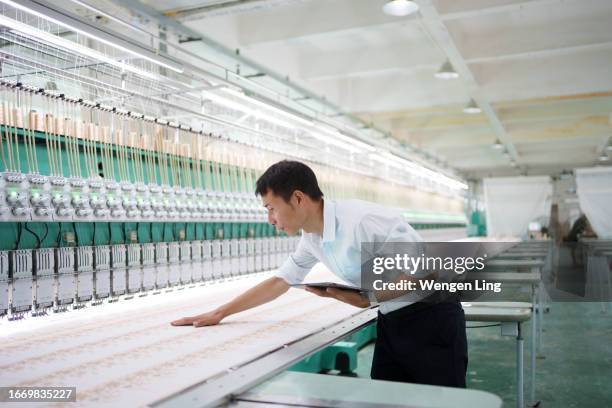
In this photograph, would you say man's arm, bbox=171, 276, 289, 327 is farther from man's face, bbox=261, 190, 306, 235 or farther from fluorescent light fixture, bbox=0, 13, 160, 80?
fluorescent light fixture, bbox=0, 13, 160, 80

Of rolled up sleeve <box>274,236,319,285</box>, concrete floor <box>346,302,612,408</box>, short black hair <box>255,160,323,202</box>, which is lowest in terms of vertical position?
concrete floor <box>346,302,612,408</box>

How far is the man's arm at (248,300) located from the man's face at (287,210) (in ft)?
1.70

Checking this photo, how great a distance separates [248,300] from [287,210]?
71 centimetres

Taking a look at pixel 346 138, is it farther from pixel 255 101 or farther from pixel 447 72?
pixel 255 101

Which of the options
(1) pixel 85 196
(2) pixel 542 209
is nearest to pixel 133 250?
(1) pixel 85 196

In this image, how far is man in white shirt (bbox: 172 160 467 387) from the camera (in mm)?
2268

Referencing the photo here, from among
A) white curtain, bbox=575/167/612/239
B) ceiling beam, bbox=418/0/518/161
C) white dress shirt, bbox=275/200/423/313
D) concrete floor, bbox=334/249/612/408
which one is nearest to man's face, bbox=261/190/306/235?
white dress shirt, bbox=275/200/423/313

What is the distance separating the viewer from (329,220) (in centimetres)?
231

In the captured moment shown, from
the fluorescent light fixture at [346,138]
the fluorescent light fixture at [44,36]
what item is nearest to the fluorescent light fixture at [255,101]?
the fluorescent light fixture at [346,138]

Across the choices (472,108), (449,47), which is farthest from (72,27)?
(472,108)

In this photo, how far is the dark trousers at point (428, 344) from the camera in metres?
2.30

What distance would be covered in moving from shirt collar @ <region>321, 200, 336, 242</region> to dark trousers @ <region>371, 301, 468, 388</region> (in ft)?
1.42

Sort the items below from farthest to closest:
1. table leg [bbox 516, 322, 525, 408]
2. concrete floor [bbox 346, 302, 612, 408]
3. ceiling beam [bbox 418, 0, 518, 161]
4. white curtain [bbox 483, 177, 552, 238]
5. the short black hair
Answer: white curtain [bbox 483, 177, 552, 238]
ceiling beam [bbox 418, 0, 518, 161]
concrete floor [bbox 346, 302, 612, 408]
table leg [bbox 516, 322, 525, 408]
the short black hair

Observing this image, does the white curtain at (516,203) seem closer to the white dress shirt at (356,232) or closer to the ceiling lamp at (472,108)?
the ceiling lamp at (472,108)
